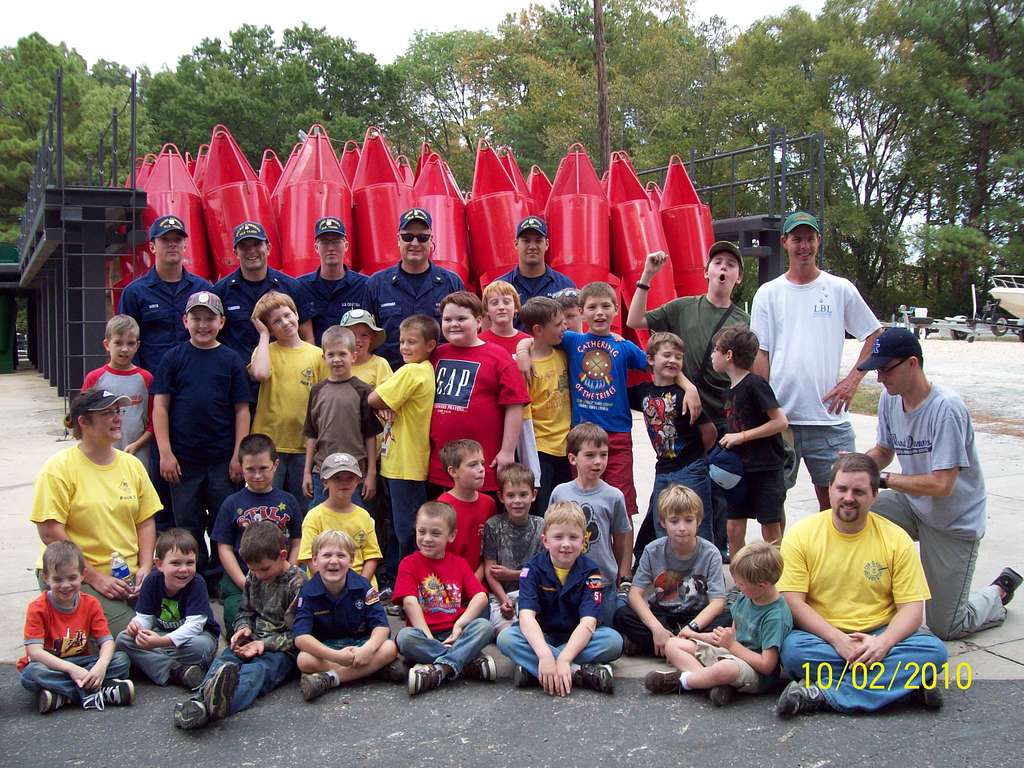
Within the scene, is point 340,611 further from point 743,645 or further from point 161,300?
point 161,300

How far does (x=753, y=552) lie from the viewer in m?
3.71

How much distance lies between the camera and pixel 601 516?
439cm

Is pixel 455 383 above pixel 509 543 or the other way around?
above

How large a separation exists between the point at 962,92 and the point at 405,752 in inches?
1428

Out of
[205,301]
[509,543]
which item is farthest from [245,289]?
[509,543]

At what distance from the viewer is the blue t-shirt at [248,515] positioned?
177 inches

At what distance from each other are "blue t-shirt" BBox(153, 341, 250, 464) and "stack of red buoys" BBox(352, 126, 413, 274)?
3.32 metres

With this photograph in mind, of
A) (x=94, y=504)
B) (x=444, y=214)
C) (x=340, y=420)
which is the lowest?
(x=94, y=504)

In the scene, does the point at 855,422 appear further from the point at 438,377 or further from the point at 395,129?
the point at 395,129

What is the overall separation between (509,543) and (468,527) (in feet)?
0.69

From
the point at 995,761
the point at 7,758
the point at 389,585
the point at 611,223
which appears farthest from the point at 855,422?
the point at 7,758

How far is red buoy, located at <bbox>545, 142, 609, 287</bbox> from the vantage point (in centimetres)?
875

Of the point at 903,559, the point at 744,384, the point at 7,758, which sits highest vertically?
the point at 744,384

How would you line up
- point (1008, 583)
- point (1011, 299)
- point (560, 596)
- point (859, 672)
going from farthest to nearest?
1. point (1011, 299)
2. point (1008, 583)
3. point (560, 596)
4. point (859, 672)
